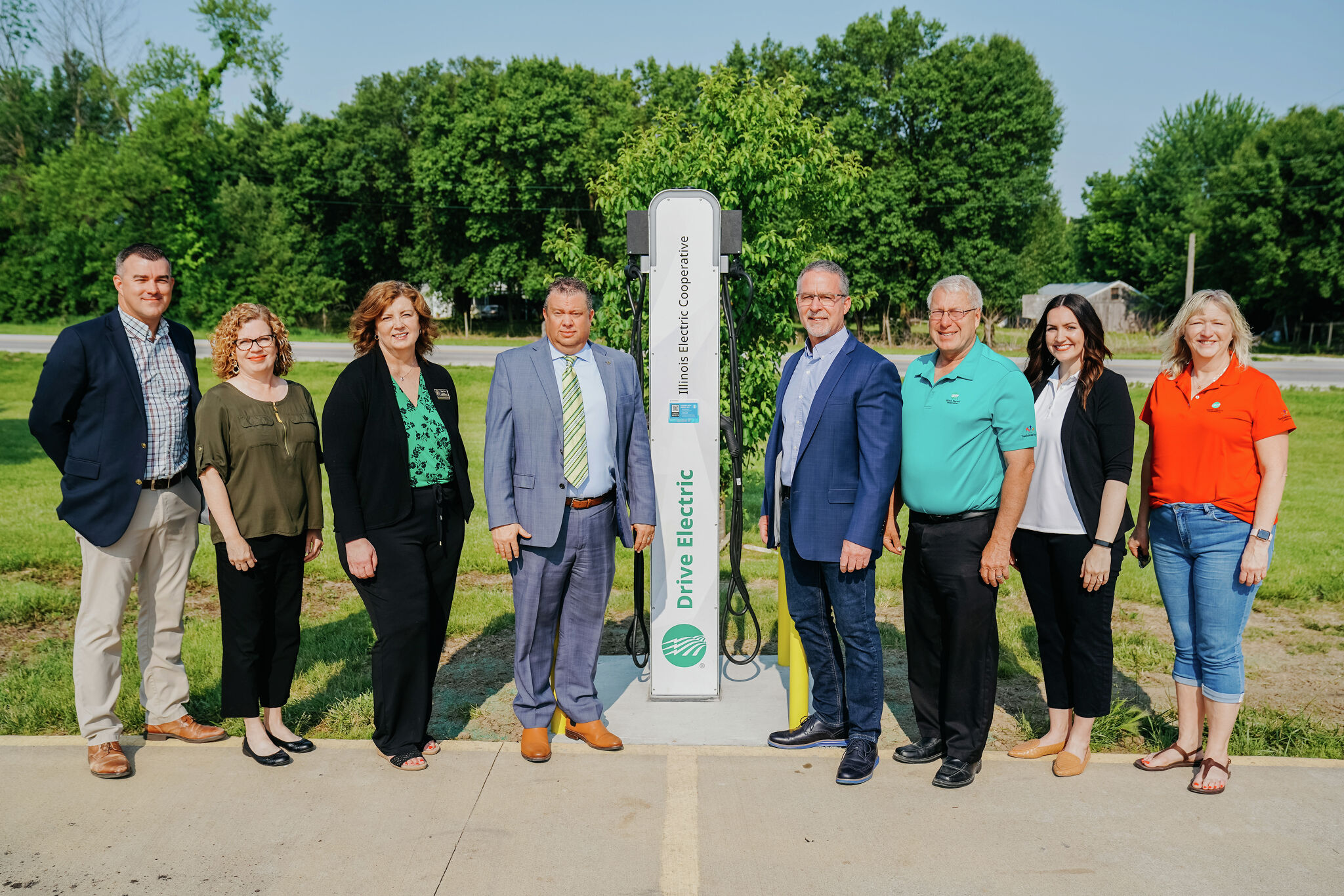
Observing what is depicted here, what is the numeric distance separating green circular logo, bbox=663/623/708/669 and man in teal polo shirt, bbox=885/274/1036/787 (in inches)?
42.7

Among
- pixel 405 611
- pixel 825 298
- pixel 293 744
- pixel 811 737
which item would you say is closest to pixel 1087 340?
pixel 825 298

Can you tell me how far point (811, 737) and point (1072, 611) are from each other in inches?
47.3

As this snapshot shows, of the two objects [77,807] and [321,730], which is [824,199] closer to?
[321,730]

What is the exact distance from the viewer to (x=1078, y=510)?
357 centimetres

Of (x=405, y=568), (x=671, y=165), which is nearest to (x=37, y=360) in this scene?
(x=671, y=165)

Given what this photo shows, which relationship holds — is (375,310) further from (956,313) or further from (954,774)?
(954,774)

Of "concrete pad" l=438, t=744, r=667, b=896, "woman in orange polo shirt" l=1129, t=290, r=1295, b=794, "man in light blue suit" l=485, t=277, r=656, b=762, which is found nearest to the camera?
"concrete pad" l=438, t=744, r=667, b=896

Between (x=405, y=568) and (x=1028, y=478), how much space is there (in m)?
2.46

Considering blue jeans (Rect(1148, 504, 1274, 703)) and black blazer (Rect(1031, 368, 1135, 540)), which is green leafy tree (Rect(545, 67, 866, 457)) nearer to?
black blazer (Rect(1031, 368, 1135, 540))

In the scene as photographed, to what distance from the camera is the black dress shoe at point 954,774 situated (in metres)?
3.52

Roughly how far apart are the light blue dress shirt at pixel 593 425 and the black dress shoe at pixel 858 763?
1.46 meters

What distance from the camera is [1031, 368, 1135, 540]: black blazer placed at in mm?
3516

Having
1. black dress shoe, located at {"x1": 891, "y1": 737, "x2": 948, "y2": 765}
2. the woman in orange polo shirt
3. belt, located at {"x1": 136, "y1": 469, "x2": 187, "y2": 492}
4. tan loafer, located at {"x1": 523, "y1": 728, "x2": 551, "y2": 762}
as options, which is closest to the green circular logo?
tan loafer, located at {"x1": 523, "y1": 728, "x2": 551, "y2": 762}

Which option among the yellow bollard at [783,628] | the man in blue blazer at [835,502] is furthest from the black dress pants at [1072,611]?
the yellow bollard at [783,628]
